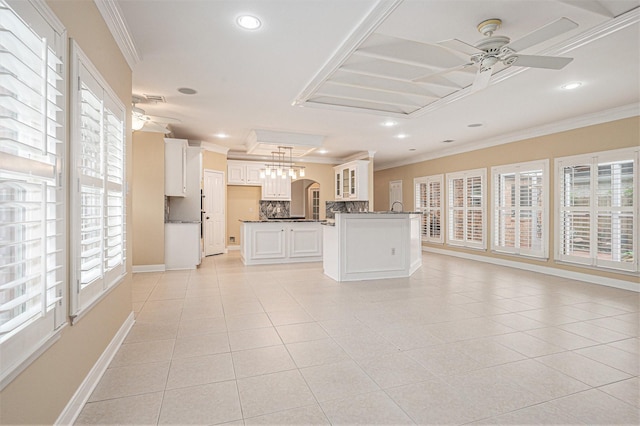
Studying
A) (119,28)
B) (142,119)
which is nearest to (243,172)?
(142,119)

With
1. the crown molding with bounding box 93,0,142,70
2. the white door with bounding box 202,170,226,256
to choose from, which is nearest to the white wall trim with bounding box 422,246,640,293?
the white door with bounding box 202,170,226,256

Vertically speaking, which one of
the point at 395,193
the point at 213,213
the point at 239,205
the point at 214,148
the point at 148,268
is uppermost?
the point at 214,148

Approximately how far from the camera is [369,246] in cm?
516

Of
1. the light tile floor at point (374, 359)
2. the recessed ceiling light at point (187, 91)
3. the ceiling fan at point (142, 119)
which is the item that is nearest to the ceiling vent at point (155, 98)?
the ceiling fan at point (142, 119)

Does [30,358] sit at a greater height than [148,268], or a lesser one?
greater

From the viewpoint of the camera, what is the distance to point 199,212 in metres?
6.70

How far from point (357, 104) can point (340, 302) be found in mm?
2902

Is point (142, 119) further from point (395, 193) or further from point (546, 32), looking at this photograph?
point (395, 193)

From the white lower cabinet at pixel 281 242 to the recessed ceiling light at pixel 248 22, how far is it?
4.20 meters

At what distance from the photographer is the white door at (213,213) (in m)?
7.45

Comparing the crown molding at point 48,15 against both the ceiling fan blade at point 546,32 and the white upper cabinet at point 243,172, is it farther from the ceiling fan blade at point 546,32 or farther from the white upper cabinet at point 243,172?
the white upper cabinet at point 243,172

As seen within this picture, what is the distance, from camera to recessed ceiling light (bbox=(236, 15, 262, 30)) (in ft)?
8.42

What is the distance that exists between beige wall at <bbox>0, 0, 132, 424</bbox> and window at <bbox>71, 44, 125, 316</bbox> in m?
0.14

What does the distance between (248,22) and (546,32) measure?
227 cm
